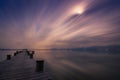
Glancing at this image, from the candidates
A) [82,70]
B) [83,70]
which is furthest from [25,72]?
[83,70]

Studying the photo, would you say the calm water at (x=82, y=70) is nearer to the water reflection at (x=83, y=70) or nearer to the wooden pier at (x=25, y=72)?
the water reflection at (x=83, y=70)

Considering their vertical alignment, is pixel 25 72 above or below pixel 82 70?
above

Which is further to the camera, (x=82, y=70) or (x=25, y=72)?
(x=82, y=70)

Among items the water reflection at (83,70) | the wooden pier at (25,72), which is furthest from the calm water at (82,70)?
the wooden pier at (25,72)

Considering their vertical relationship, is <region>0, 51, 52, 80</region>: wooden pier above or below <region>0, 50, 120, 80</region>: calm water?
above

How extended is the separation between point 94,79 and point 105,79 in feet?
12.7

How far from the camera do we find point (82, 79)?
24406mm

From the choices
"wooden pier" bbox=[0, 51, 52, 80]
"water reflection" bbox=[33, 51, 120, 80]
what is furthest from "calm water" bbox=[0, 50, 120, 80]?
"wooden pier" bbox=[0, 51, 52, 80]

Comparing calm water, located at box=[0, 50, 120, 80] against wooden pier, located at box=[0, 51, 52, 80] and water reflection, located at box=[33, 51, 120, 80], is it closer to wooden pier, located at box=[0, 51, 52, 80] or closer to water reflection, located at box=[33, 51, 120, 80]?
water reflection, located at box=[33, 51, 120, 80]

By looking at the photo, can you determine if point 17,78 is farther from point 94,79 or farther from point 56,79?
point 94,79

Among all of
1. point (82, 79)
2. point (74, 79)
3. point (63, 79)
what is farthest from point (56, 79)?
point (82, 79)

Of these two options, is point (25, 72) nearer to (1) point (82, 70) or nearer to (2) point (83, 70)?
(1) point (82, 70)

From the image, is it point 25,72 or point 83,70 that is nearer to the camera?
point 25,72

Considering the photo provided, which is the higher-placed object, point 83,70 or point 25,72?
point 25,72
